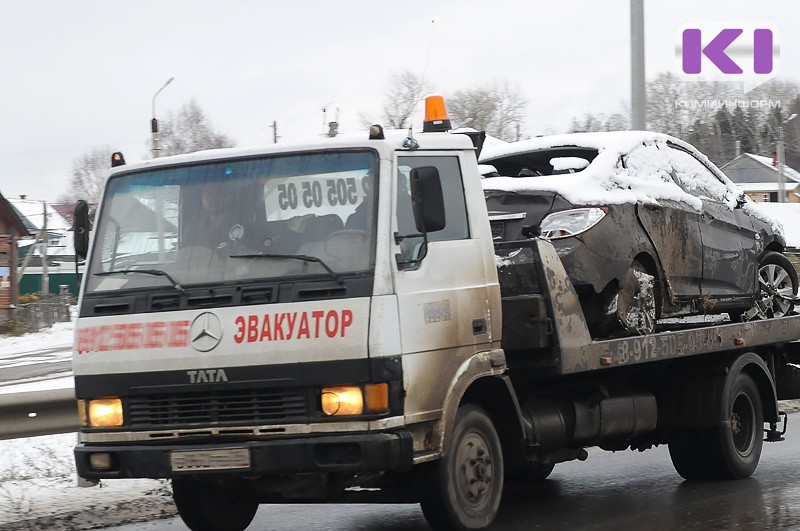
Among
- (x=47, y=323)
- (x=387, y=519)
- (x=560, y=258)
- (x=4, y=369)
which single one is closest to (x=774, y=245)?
(x=560, y=258)

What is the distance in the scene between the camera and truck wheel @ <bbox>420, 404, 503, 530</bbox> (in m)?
6.36

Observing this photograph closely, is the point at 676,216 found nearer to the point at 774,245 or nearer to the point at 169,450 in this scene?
the point at 774,245

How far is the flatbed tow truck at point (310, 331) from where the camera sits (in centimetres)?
596

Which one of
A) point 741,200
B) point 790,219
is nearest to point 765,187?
point 790,219

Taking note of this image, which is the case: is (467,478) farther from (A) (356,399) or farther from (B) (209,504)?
(B) (209,504)

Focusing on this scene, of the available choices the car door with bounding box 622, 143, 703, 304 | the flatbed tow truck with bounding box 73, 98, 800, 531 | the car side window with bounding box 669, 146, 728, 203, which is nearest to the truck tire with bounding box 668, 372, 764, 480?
the car door with bounding box 622, 143, 703, 304

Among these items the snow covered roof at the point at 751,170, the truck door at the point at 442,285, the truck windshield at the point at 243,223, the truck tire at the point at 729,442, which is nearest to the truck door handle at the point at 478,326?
the truck door at the point at 442,285

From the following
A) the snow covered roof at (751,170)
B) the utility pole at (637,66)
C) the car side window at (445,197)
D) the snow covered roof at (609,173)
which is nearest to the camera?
the car side window at (445,197)

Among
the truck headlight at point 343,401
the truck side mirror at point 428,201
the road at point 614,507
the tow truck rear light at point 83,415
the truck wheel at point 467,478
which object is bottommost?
the road at point 614,507

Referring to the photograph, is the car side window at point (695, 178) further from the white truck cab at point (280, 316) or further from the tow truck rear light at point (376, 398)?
the tow truck rear light at point (376, 398)

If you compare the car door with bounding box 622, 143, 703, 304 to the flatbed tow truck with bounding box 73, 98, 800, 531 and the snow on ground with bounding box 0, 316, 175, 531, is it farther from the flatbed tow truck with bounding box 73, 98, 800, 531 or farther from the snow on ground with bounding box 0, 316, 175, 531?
the snow on ground with bounding box 0, 316, 175, 531

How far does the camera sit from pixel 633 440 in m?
8.96

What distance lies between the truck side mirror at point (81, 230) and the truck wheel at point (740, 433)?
15.2ft

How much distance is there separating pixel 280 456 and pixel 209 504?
1.32m
